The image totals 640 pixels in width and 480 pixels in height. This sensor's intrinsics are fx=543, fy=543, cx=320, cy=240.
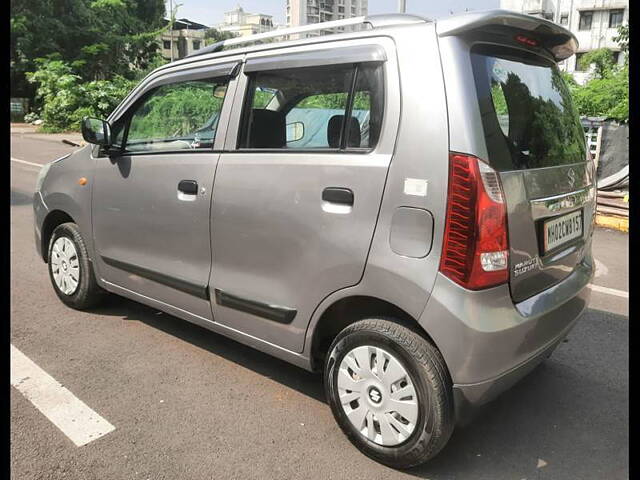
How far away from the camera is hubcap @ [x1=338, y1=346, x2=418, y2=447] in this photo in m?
2.35

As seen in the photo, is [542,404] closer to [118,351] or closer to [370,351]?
[370,351]

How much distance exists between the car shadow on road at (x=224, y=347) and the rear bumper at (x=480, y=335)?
1038 millimetres

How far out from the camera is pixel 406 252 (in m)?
2.27

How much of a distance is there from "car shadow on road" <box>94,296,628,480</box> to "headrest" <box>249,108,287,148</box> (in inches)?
54.7

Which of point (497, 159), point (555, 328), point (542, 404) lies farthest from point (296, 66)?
point (542, 404)

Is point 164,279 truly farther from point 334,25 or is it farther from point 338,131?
point 334,25

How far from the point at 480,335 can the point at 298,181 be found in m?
1.09

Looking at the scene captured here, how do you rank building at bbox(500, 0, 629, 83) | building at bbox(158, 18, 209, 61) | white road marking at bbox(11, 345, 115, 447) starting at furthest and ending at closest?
1. building at bbox(158, 18, 209, 61)
2. building at bbox(500, 0, 629, 83)
3. white road marking at bbox(11, 345, 115, 447)

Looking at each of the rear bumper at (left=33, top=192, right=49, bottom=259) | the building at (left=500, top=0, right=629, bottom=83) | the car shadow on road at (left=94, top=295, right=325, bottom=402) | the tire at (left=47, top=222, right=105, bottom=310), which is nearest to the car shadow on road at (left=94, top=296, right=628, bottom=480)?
the car shadow on road at (left=94, top=295, right=325, bottom=402)

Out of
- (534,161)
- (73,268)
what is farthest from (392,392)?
(73,268)

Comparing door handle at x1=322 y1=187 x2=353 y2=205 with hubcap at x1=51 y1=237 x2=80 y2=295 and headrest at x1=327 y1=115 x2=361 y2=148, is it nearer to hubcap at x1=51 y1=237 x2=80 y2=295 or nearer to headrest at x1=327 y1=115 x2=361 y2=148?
headrest at x1=327 y1=115 x2=361 y2=148

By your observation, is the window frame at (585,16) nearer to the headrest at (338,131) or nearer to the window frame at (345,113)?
the window frame at (345,113)

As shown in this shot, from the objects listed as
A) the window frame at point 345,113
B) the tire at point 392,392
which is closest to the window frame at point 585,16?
the window frame at point 345,113

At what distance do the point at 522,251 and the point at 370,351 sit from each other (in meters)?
0.79
